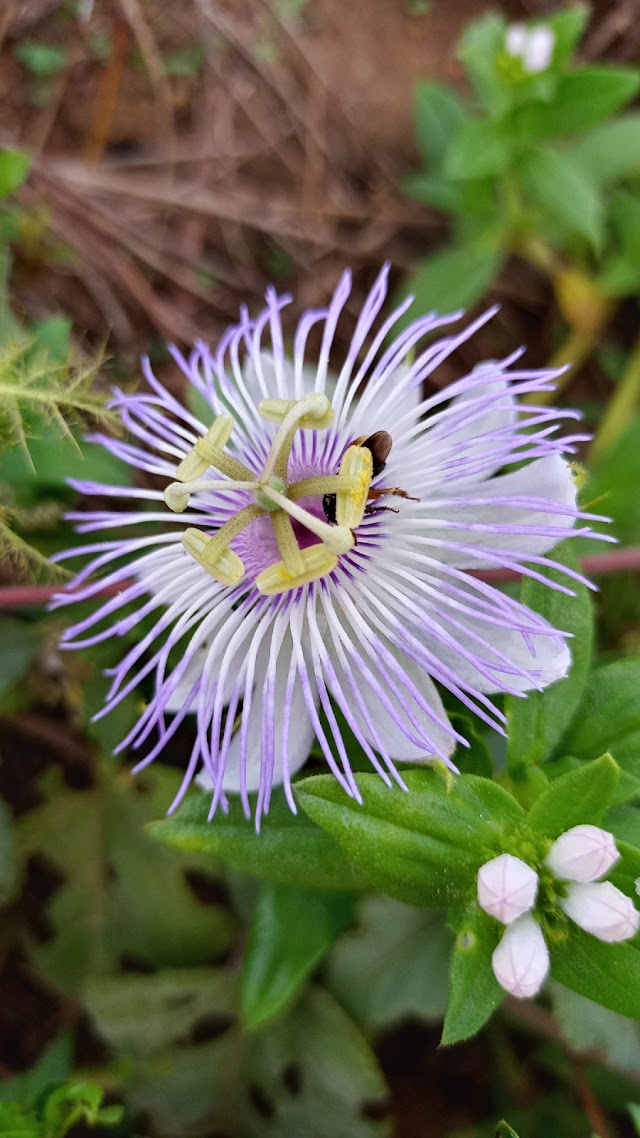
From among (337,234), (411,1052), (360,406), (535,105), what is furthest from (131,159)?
(411,1052)

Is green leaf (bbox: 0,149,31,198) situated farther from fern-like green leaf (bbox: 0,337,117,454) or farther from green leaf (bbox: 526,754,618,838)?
green leaf (bbox: 526,754,618,838)

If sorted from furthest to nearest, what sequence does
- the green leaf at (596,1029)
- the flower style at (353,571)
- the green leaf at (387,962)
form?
the green leaf at (387,962), the green leaf at (596,1029), the flower style at (353,571)

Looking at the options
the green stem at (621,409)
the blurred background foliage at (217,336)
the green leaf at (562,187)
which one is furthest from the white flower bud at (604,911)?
the green stem at (621,409)

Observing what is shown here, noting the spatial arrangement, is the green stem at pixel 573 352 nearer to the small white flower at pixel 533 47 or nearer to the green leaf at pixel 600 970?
the small white flower at pixel 533 47

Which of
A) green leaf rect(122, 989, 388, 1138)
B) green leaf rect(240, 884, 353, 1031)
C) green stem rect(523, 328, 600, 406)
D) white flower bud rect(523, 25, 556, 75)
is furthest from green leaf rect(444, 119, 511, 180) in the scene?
green leaf rect(122, 989, 388, 1138)

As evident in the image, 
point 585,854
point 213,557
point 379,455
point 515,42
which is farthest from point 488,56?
point 585,854

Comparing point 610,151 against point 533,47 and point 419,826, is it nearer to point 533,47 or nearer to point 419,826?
point 533,47
